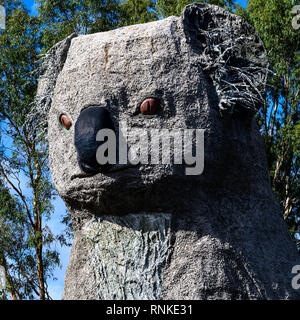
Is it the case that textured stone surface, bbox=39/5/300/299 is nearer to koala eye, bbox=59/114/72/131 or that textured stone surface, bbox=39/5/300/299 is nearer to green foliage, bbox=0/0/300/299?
koala eye, bbox=59/114/72/131

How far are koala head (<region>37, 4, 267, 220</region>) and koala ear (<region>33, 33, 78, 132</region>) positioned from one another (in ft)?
0.88

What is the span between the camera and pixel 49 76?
4.54m

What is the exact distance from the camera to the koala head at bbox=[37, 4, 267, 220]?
12.3ft

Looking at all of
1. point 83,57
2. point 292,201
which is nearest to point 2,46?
point 292,201

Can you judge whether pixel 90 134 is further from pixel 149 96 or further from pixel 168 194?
pixel 168 194

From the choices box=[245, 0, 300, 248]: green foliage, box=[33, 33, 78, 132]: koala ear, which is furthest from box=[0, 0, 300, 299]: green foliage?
box=[33, 33, 78, 132]: koala ear

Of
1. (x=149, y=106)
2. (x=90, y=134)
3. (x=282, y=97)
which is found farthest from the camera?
(x=282, y=97)

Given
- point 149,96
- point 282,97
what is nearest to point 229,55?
point 149,96

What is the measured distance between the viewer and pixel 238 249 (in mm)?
3842

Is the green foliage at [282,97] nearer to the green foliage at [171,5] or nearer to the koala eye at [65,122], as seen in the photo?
the green foliage at [171,5]

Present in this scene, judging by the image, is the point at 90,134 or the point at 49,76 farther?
the point at 49,76

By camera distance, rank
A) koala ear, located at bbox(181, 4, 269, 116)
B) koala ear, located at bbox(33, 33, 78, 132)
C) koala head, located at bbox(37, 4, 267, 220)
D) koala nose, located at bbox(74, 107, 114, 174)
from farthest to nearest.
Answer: koala ear, located at bbox(33, 33, 78, 132) → koala ear, located at bbox(181, 4, 269, 116) → koala head, located at bbox(37, 4, 267, 220) → koala nose, located at bbox(74, 107, 114, 174)

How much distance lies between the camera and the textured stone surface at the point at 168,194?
3746mm

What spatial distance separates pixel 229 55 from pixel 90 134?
122 cm
